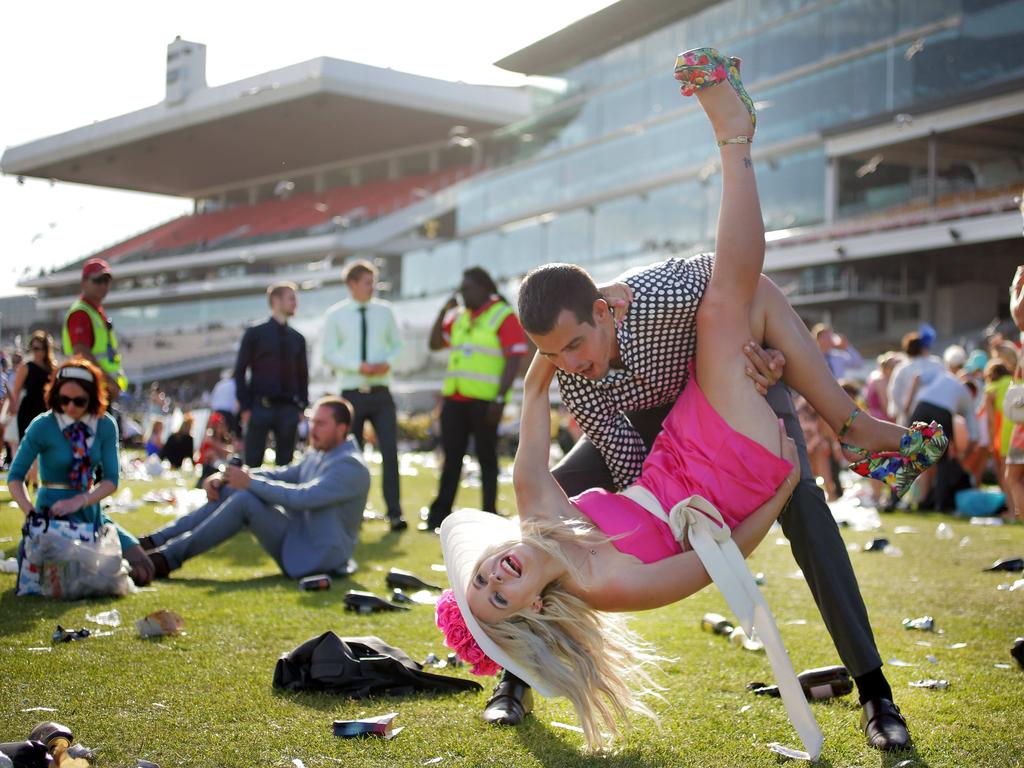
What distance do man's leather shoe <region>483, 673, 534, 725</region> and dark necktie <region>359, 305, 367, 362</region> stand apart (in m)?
5.10

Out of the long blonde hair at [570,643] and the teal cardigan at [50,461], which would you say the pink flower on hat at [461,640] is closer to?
the long blonde hair at [570,643]

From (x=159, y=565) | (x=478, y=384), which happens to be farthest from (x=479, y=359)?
(x=159, y=565)

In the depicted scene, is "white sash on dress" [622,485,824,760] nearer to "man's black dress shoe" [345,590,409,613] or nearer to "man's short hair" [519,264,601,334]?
"man's short hair" [519,264,601,334]

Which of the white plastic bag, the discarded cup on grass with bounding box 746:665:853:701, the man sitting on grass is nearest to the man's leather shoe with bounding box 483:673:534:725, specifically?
the discarded cup on grass with bounding box 746:665:853:701

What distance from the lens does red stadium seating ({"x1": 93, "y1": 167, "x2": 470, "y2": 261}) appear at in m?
47.8

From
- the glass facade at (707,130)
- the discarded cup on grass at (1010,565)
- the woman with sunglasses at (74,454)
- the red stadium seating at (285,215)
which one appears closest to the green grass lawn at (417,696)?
the woman with sunglasses at (74,454)

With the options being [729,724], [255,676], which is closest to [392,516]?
[255,676]

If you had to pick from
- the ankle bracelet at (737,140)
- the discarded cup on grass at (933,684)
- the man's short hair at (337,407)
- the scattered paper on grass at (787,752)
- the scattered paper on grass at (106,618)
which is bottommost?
the scattered paper on grass at (106,618)

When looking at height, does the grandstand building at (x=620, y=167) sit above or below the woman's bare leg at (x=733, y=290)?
above

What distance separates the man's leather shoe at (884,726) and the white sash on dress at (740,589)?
286 millimetres

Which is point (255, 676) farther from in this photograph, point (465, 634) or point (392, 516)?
point (392, 516)

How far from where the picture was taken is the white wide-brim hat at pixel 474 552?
2.79m

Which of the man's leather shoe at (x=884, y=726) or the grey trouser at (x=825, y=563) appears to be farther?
the grey trouser at (x=825, y=563)

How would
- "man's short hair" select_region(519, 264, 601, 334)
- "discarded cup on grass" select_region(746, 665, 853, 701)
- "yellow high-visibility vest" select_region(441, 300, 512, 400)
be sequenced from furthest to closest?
1. "yellow high-visibility vest" select_region(441, 300, 512, 400)
2. "discarded cup on grass" select_region(746, 665, 853, 701)
3. "man's short hair" select_region(519, 264, 601, 334)
